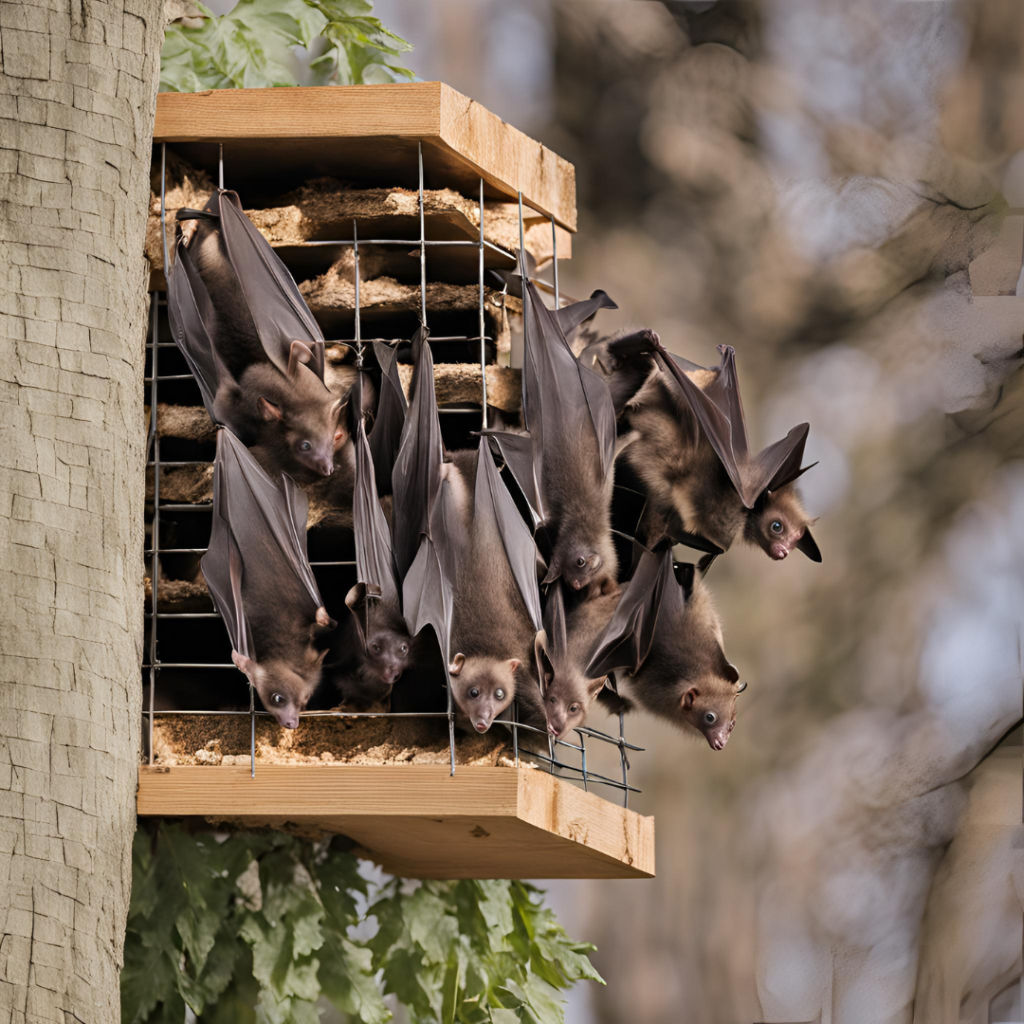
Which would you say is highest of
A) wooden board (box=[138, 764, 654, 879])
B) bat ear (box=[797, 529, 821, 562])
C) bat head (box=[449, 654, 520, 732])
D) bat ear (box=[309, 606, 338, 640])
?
bat ear (box=[797, 529, 821, 562])

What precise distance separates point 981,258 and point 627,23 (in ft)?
6.96

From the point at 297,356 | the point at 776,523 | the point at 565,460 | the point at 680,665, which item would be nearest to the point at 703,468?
the point at 776,523

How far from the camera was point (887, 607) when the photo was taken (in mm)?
6199

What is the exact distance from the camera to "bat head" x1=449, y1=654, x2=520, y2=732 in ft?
8.66

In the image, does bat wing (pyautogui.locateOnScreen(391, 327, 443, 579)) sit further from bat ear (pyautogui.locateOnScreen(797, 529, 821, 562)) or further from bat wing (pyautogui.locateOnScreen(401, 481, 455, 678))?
bat ear (pyautogui.locateOnScreen(797, 529, 821, 562))

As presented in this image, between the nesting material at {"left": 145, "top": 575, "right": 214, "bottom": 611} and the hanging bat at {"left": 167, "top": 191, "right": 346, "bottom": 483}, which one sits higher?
the hanging bat at {"left": 167, "top": 191, "right": 346, "bottom": 483}

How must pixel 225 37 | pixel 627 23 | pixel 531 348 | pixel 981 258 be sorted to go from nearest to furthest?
pixel 531 348
pixel 225 37
pixel 981 258
pixel 627 23

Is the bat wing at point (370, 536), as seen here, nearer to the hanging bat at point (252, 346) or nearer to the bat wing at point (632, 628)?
the hanging bat at point (252, 346)

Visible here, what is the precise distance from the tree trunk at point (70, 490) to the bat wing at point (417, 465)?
57 centimetres

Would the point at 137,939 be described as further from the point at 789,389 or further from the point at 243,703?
the point at 789,389

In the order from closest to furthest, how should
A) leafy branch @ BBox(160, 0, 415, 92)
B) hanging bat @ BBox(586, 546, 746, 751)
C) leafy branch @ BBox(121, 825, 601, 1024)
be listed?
hanging bat @ BBox(586, 546, 746, 751), leafy branch @ BBox(121, 825, 601, 1024), leafy branch @ BBox(160, 0, 415, 92)

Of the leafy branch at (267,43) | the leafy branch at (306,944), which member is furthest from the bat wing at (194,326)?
the leafy branch at (306,944)

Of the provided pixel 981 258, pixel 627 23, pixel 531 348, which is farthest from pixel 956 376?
pixel 531 348

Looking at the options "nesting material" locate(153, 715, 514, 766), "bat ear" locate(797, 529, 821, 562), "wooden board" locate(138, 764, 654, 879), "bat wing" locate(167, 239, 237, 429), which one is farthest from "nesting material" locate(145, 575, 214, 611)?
"bat ear" locate(797, 529, 821, 562)
